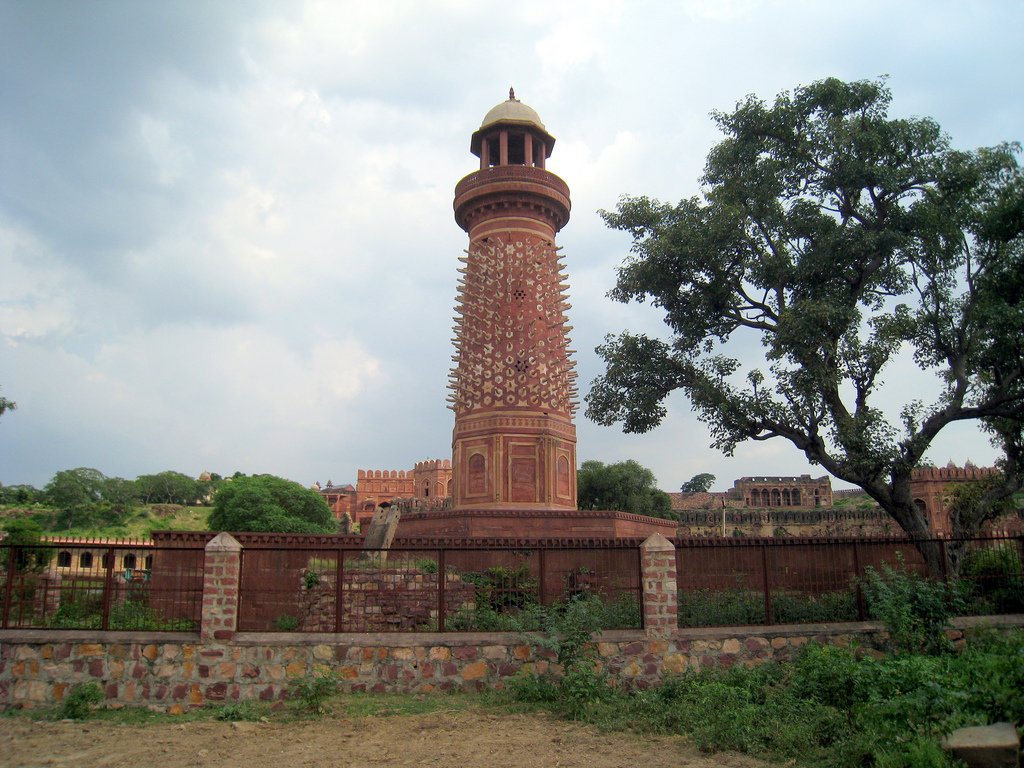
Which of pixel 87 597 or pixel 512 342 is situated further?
pixel 512 342

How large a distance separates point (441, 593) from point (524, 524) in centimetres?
924

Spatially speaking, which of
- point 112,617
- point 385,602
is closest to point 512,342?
point 385,602

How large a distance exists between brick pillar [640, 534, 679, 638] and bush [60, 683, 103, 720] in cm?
659

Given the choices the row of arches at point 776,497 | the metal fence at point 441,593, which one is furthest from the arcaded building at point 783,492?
the metal fence at point 441,593

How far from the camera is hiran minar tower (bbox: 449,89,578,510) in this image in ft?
70.1

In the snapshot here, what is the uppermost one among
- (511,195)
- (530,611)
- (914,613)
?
(511,195)

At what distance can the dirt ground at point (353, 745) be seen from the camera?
274 inches

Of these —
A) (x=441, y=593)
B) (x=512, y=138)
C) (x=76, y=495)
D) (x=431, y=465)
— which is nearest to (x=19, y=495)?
(x=76, y=495)

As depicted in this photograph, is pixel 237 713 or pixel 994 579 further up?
pixel 994 579

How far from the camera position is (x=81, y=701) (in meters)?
9.01

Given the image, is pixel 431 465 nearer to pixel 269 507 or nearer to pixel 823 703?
pixel 269 507

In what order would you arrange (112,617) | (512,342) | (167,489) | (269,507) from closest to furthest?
1. (112,617)
2. (512,342)
3. (269,507)
4. (167,489)

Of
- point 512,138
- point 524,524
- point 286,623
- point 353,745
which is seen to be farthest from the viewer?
point 512,138

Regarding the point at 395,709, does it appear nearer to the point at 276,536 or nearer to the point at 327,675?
the point at 327,675
